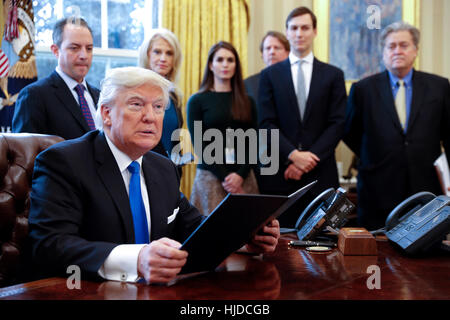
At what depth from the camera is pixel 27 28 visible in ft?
12.6

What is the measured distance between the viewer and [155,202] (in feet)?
5.54

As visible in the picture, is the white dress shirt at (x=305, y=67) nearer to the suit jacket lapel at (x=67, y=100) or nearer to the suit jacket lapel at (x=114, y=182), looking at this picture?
the suit jacket lapel at (x=67, y=100)

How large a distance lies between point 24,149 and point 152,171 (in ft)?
1.63

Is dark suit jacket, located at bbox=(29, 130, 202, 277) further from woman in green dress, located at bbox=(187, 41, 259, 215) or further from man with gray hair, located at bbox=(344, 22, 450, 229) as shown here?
man with gray hair, located at bbox=(344, 22, 450, 229)

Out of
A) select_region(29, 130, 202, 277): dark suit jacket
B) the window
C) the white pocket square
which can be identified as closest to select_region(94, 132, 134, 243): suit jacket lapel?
select_region(29, 130, 202, 277): dark suit jacket

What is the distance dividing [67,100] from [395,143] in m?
2.22

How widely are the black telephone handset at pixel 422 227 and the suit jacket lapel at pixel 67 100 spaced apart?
64.4 inches

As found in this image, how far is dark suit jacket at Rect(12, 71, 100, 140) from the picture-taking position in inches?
98.9

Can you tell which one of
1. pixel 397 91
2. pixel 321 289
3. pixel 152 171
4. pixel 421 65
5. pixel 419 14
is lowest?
pixel 321 289

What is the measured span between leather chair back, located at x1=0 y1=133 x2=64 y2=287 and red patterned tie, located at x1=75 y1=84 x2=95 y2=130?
0.76 meters

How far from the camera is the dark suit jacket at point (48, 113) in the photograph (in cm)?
251

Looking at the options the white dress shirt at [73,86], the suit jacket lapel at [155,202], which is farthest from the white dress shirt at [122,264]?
the white dress shirt at [73,86]
